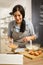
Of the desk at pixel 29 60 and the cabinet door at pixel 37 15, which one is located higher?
the cabinet door at pixel 37 15

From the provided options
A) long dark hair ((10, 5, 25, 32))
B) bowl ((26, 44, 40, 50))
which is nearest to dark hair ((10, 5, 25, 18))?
long dark hair ((10, 5, 25, 32))

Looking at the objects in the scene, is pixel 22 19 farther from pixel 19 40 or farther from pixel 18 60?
pixel 18 60

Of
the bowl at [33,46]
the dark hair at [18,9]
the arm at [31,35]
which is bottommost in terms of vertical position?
the bowl at [33,46]

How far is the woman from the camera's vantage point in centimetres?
84

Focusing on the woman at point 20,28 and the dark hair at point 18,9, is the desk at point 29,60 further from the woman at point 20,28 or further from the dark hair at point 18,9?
the dark hair at point 18,9

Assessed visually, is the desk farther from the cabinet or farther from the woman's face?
the woman's face

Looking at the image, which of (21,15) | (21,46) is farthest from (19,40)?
(21,15)

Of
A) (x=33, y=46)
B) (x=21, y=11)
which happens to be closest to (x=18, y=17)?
(x=21, y=11)

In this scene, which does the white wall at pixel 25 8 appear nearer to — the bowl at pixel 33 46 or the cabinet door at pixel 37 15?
the cabinet door at pixel 37 15

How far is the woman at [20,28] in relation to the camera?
0.84m

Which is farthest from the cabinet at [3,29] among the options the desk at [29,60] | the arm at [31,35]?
the arm at [31,35]

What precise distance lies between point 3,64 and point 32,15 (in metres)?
0.31

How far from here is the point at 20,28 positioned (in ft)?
2.80

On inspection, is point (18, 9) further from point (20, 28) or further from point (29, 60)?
point (29, 60)
